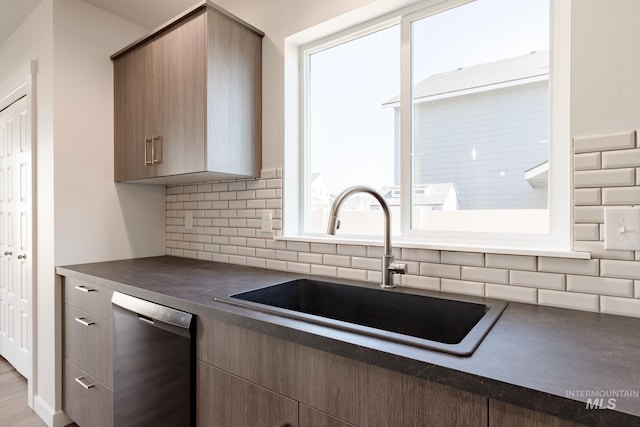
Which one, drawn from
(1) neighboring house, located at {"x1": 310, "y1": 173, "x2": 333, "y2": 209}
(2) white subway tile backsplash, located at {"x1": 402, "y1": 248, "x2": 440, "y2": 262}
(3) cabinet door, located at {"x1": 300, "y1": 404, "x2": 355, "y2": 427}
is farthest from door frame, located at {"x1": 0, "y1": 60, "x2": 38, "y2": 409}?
(2) white subway tile backsplash, located at {"x1": 402, "y1": 248, "x2": 440, "y2": 262}

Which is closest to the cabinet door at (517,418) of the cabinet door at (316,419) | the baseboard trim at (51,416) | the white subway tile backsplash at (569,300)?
the cabinet door at (316,419)

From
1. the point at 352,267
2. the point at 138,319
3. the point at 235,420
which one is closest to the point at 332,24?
the point at 352,267

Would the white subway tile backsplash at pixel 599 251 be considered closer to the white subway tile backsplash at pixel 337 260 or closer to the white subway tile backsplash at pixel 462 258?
the white subway tile backsplash at pixel 462 258

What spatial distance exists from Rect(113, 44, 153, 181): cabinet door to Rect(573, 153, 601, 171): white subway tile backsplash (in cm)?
210

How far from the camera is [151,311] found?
133cm

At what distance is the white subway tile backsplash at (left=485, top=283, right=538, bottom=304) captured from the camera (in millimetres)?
1146

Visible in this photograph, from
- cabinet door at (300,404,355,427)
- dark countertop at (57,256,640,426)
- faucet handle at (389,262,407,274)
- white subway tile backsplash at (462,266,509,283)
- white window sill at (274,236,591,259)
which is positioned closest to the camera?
dark countertop at (57,256,640,426)

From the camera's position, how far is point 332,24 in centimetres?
170

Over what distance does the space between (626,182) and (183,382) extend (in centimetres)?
160

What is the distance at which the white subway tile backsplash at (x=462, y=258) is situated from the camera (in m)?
1.25

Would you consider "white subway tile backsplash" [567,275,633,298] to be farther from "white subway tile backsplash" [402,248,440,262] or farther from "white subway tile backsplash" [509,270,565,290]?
"white subway tile backsplash" [402,248,440,262]

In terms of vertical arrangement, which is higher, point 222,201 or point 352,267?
point 222,201

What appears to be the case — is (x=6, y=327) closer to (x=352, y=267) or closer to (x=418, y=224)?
(x=352, y=267)

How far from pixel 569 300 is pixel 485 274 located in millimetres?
255
